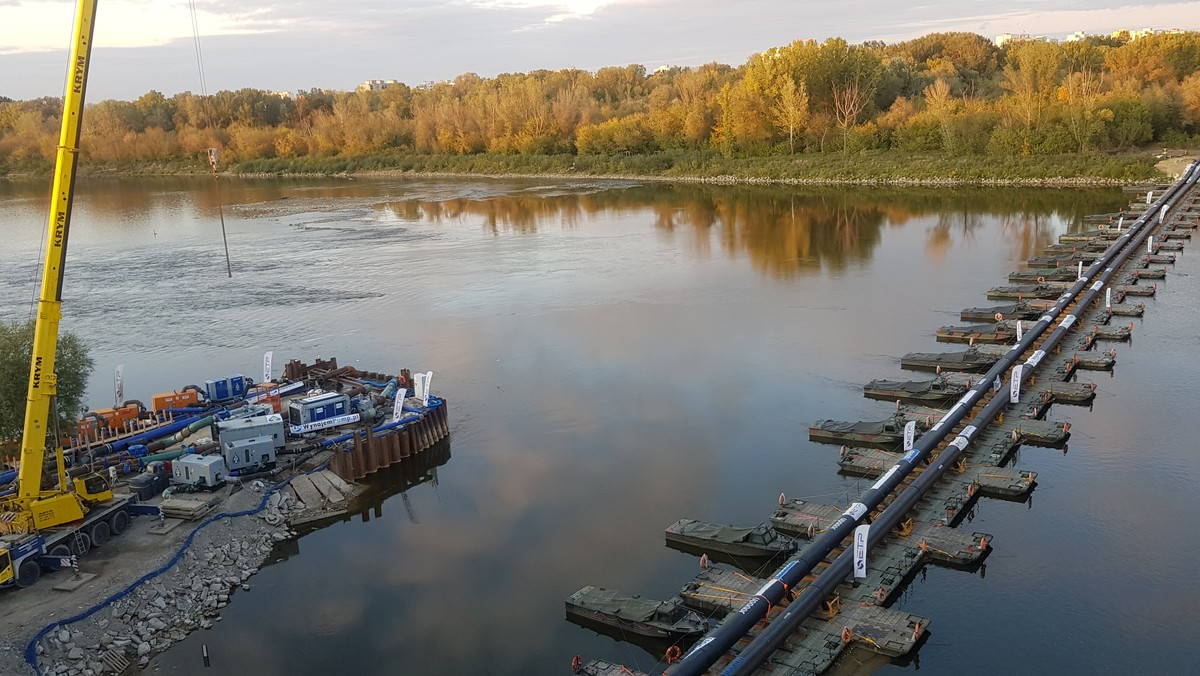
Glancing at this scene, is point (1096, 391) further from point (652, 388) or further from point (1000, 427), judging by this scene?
point (652, 388)

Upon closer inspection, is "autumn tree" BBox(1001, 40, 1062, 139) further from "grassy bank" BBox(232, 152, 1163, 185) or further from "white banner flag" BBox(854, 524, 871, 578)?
"white banner flag" BBox(854, 524, 871, 578)

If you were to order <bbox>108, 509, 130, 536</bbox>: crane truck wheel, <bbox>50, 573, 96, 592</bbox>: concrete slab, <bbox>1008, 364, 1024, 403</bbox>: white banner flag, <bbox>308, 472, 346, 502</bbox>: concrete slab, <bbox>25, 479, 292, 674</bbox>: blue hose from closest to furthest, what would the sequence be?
<bbox>25, 479, 292, 674</bbox>: blue hose < <bbox>50, 573, 96, 592</bbox>: concrete slab < <bbox>108, 509, 130, 536</bbox>: crane truck wheel < <bbox>308, 472, 346, 502</bbox>: concrete slab < <bbox>1008, 364, 1024, 403</bbox>: white banner flag

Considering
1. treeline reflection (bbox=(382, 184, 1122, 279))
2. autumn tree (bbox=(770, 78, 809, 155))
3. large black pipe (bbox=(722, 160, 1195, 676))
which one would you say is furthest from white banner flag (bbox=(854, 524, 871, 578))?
autumn tree (bbox=(770, 78, 809, 155))

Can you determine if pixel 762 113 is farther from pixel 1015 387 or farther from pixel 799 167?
pixel 1015 387

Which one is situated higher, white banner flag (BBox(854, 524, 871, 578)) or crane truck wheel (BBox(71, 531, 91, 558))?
crane truck wheel (BBox(71, 531, 91, 558))

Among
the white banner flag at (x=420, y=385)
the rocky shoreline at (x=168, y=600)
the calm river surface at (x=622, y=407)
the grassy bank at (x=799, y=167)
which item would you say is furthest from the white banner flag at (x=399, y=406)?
the grassy bank at (x=799, y=167)

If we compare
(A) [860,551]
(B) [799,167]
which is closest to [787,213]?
(B) [799,167]

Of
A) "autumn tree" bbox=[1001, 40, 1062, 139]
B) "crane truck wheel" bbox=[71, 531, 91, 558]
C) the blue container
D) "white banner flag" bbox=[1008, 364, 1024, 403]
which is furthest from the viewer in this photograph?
"autumn tree" bbox=[1001, 40, 1062, 139]

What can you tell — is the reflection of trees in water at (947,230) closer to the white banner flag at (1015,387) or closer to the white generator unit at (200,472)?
the white banner flag at (1015,387)
